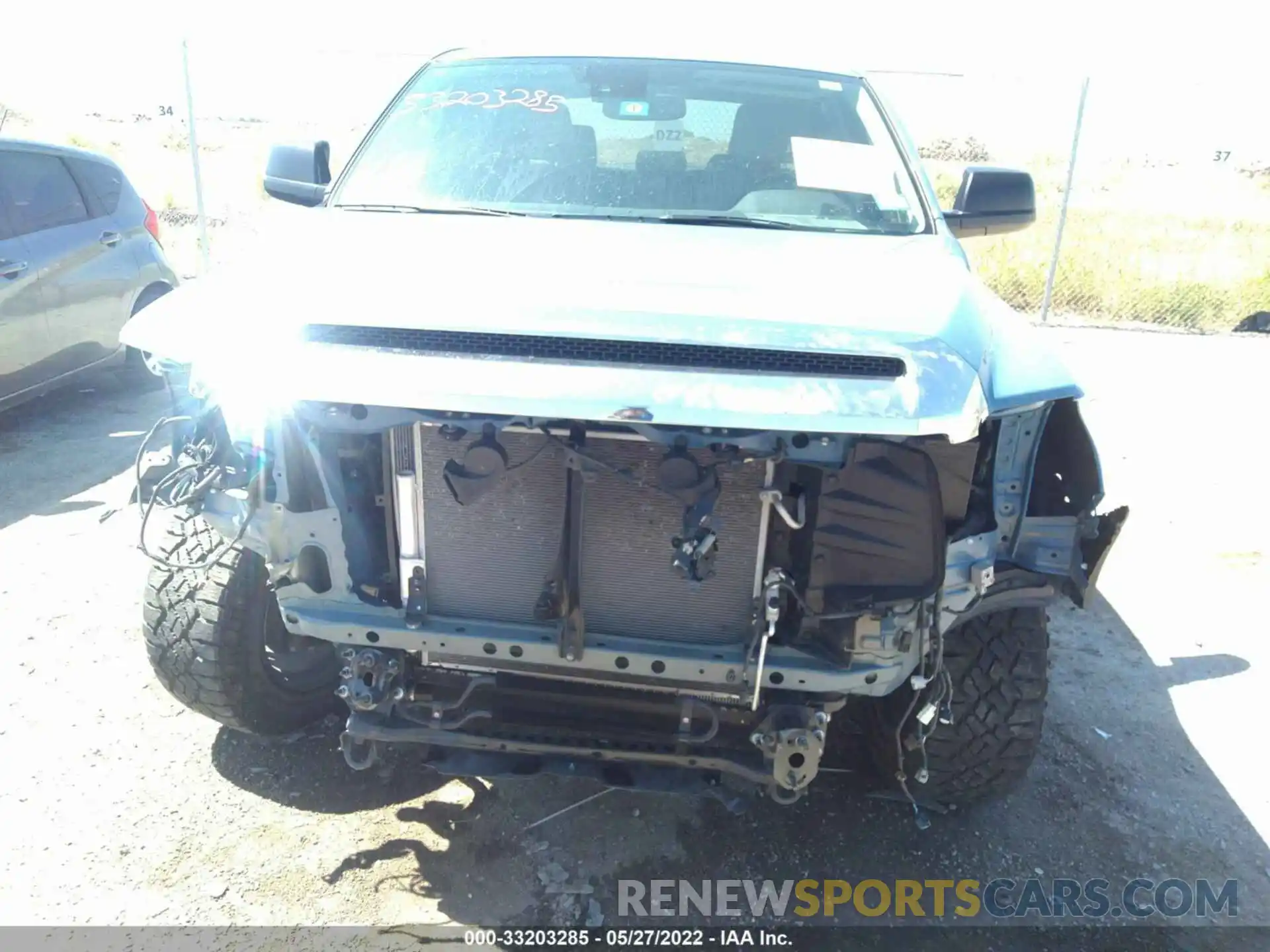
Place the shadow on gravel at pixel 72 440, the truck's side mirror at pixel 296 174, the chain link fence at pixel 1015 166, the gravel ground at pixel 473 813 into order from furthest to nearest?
the chain link fence at pixel 1015 166 < the shadow on gravel at pixel 72 440 < the truck's side mirror at pixel 296 174 < the gravel ground at pixel 473 813

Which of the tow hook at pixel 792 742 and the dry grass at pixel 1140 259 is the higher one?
the tow hook at pixel 792 742

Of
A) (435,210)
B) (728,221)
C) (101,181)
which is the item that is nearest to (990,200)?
(728,221)

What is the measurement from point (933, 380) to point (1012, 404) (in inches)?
10.5

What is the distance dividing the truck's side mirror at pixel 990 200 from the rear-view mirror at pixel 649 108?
1.06 m

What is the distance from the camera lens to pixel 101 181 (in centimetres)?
626

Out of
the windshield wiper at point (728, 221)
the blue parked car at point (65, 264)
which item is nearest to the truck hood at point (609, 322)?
the windshield wiper at point (728, 221)

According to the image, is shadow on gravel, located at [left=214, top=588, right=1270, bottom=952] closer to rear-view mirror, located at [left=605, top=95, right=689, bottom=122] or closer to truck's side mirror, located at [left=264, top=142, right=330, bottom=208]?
truck's side mirror, located at [left=264, top=142, right=330, bottom=208]

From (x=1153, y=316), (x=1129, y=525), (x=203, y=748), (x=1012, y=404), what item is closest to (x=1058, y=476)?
(x=1012, y=404)

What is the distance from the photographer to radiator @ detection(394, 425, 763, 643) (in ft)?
7.46

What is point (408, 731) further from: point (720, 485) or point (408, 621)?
point (720, 485)

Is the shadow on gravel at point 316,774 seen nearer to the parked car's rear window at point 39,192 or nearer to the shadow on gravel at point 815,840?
the shadow on gravel at point 815,840

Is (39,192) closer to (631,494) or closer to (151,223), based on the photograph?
(151,223)

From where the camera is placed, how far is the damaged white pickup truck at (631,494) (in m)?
2.09

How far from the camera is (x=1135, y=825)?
306 centimetres
